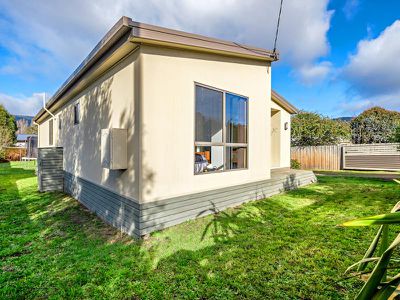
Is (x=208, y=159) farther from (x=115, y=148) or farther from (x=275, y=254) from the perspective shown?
(x=275, y=254)

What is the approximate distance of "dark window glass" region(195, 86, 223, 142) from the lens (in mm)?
5609

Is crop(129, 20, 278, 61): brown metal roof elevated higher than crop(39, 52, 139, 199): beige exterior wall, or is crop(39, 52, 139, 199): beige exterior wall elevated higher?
crop(129, 20, 278, 61): brown metal roof

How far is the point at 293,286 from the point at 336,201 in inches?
181

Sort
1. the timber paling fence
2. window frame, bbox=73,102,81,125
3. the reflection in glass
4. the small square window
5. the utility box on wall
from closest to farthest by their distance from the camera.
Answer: the utility box on wall < the reflection in glass < window frame, bbox=73,102,81,125 < the small square window < the timber paling fence

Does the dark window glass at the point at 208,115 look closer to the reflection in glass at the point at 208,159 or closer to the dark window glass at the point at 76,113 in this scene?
the reflection in glass at the point at 208,159

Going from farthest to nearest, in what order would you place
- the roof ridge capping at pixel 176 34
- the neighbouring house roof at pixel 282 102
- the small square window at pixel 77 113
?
the neighbouring house roof at pixel 282 102
the small square window at pixel 77 113
the roof ridge capping at pixel 176 34

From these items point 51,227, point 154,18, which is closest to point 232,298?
point 51,227

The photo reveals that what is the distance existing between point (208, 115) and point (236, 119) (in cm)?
116

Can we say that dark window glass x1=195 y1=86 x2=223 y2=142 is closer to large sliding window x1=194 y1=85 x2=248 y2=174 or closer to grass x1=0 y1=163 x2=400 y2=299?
large sliding window x1=194 y1=85 x2=248 y2=174

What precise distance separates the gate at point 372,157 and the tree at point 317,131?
365 cm

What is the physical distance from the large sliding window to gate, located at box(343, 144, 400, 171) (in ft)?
39.5

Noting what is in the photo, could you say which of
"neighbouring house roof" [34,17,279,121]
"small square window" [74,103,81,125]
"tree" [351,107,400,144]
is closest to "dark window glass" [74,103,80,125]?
"small square window" [74,103,81,125]

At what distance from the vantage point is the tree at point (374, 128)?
18469 mm

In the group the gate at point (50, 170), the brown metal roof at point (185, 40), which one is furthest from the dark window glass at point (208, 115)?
the gate at point (50, 170)
